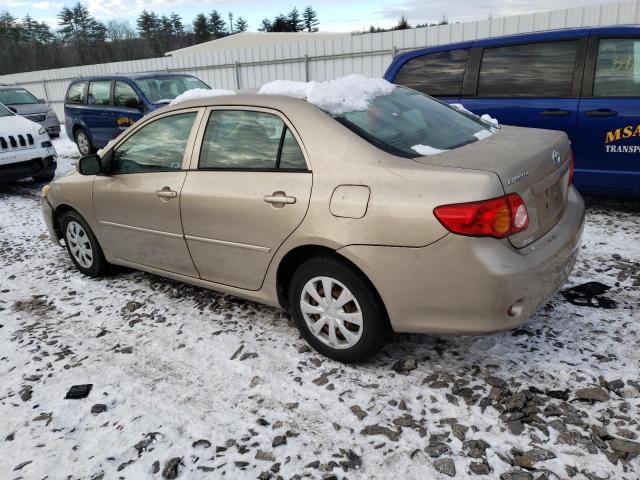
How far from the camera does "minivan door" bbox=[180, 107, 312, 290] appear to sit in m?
2.93

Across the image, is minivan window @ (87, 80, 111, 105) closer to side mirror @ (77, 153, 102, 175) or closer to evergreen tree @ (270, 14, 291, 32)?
side mirror @ (77, 153, 102, 175)

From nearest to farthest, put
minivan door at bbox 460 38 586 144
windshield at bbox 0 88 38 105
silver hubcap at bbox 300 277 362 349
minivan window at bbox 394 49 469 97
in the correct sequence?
silver hubcap at bbox 300 277 362 349 → minivan door at bbox 460 38 586 144 → minivan window at bbox 394 49 469 97 → windshield at bbox 0 88 38 105

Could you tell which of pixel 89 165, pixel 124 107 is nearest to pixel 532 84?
pixel 89 165

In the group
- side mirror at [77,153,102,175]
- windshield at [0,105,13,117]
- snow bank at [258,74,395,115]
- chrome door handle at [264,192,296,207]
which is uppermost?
snow bank at [258,74,395,115]

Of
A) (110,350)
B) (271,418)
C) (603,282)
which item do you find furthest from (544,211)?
(110,350)

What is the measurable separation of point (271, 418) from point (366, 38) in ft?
39.6

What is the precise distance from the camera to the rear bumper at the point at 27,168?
323 inches

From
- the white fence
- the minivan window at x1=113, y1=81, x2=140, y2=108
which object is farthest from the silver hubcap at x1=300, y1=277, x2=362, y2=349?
the white fence

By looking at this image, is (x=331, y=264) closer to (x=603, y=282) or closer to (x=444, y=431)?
(x=444, y=431)

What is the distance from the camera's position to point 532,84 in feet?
17.3

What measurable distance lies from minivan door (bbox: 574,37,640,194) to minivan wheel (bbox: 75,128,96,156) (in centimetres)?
987

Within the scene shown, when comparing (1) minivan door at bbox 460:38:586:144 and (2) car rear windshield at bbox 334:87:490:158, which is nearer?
(2) car rear windshield at bbox 334:87:490:158

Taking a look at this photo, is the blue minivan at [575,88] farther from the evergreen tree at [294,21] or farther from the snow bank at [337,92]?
the evergreen tree at [294,21]

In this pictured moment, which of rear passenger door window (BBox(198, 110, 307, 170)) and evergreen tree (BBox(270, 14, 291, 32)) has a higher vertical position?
evergreen tree (BBox(270, 14, 291, 32))
